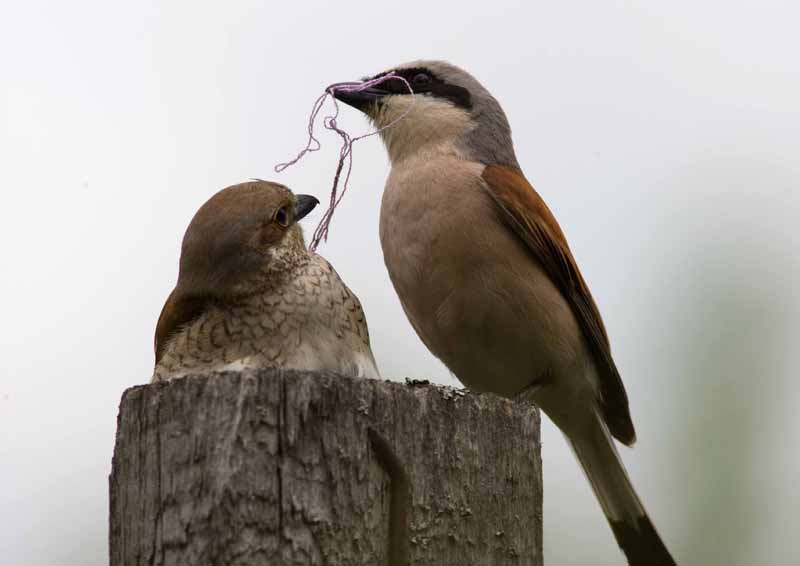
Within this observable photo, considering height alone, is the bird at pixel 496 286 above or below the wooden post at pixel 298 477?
above

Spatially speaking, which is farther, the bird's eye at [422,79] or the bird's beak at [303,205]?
the bird's eye at [422,79]

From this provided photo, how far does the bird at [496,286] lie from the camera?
4.27 meters

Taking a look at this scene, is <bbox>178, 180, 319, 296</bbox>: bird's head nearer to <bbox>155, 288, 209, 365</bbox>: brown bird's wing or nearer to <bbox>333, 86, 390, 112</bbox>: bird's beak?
<bbox>155, 288, 209, 365</bbox>: brown bird's wing

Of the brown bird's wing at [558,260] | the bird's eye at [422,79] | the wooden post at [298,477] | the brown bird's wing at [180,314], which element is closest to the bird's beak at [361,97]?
the bird's eye at [422,79]

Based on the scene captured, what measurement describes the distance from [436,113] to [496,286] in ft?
3.24

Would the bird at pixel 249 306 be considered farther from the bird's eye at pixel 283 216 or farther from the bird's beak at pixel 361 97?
the bird's beak at pixel 361 97

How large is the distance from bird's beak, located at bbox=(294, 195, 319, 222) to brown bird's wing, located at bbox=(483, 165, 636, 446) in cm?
88

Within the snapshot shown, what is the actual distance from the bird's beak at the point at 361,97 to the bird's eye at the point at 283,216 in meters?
1.23

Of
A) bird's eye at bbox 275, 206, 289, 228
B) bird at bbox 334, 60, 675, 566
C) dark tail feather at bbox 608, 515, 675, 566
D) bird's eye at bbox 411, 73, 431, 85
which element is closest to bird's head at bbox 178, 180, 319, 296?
bird's eye at bbox 275, 206, 289, 228

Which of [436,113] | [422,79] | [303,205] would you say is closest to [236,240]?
[303,205]

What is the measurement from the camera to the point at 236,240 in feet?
11.6

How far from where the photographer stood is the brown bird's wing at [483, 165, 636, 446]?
4449 millimetres

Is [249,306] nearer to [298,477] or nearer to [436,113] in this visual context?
[298,477]

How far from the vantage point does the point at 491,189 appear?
14.7 ft
